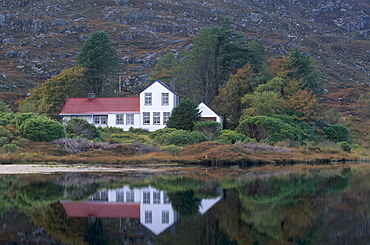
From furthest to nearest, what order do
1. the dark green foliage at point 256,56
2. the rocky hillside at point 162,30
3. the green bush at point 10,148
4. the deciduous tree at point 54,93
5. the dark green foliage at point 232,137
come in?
the rocky hillside at point 162,30
the dark green foliage at point 256,56
the deciduous tree at point 54,93
the dark green foliage at point 232,137
the green bush at point 10,148

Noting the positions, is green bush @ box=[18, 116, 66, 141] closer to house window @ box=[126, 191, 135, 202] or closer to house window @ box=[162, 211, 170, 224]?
house window @ box=[126, 191, 135, 202]

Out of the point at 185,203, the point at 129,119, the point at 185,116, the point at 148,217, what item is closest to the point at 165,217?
the point at 148,217

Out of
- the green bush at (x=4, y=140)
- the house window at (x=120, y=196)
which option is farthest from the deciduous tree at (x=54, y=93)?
the house window at (x=120, y=196)

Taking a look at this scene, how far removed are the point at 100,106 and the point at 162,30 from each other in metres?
86.5

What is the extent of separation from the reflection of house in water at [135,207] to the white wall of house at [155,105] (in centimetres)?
3592

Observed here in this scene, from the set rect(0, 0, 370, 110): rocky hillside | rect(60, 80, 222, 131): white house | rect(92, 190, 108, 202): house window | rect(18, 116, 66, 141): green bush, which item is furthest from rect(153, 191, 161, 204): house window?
rect(0, 0, 370, 110): rocky hillside

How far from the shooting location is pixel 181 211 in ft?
42.8

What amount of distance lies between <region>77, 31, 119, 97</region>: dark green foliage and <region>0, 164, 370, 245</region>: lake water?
1812 inches

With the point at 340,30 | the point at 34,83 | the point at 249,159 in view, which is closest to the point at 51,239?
the point at 249,159

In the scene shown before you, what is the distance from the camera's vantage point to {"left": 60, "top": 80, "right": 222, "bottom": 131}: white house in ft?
173

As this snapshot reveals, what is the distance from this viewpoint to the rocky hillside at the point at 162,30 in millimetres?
104375

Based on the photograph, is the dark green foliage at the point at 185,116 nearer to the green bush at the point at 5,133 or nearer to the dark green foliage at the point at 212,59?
the dark green foliage at the point at 212,59

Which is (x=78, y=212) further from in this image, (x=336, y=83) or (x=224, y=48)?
(x=336, y=83)

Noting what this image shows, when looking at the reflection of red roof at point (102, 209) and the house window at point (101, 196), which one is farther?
the house window at point (101, 196)
